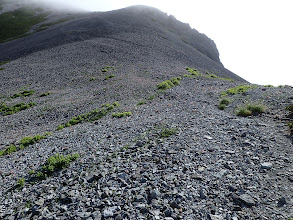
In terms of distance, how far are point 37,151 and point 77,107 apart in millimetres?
10192

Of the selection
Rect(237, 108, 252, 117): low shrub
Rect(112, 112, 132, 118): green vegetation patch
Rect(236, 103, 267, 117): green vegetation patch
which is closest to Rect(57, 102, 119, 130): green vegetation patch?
Rect(112, 112, 132, 118): green vegetation patch

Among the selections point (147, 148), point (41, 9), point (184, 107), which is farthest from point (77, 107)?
point (41, 9)

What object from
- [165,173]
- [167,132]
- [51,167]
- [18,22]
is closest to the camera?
[165,173]

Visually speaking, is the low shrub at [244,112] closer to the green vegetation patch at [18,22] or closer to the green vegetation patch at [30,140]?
the green vegetation patch at [30,140]

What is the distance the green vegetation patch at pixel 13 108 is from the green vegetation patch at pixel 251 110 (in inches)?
1036

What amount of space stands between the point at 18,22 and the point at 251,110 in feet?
549

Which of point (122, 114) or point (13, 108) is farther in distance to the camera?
point (13, 108)

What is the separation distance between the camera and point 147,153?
10.6 meters

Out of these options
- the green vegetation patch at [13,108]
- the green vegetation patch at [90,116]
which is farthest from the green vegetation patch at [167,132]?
the green vegetation patch at [13,108]

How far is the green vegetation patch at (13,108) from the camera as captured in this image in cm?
2480

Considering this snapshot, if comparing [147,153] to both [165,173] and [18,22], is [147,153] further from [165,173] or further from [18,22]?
[18,22]

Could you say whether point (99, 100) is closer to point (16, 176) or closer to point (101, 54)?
point (16, 176)

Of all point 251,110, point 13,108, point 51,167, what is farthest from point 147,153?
point 13,108

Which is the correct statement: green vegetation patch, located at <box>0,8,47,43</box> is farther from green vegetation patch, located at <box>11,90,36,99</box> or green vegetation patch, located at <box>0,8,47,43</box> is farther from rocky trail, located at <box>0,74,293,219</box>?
rocky trail, located at <box>0,74,293,219</box>
